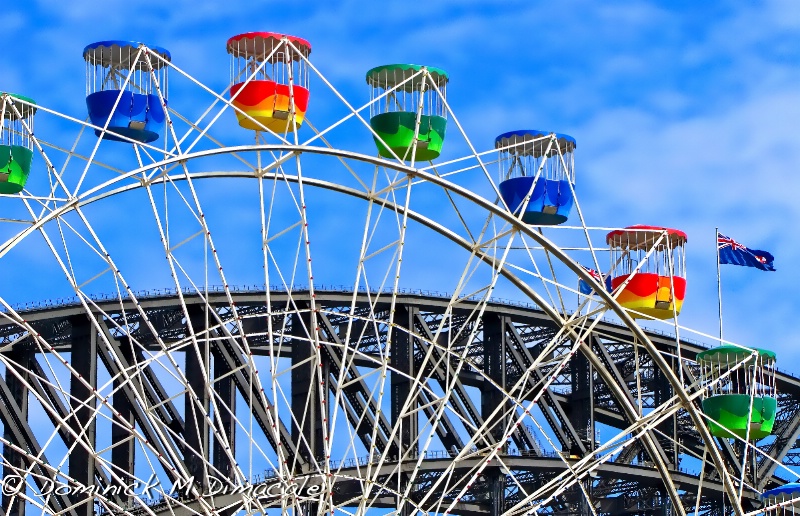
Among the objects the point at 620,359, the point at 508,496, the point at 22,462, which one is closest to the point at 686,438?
the point at 620,359

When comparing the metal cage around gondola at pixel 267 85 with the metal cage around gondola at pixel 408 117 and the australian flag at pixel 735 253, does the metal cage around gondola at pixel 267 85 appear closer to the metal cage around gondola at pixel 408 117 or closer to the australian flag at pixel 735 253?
the metal cage around gondola at pixel 408 117

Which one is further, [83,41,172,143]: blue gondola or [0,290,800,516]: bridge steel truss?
[0,290,800,516]: bridge steel truss

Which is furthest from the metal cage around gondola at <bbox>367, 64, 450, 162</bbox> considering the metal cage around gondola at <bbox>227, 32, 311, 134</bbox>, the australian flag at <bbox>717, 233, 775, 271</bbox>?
the australian flag at <bbox>717, 233, 775, 271</bbox>

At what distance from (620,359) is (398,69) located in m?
55.5

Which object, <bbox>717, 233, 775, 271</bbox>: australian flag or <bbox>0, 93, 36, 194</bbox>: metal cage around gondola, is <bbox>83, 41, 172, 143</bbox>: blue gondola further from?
<bbox>717, 233, 775, 271</bbox>: australian flag

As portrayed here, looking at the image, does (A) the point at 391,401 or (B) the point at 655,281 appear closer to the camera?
(B) the point at 655,281

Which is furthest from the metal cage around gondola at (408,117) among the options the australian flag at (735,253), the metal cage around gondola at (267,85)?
the australian flag at (735,253)

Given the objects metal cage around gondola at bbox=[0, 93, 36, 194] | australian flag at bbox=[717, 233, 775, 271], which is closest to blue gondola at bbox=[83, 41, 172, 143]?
metal cage around gondola at bbox=[0, 93, 36, 194]

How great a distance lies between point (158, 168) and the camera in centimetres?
3988

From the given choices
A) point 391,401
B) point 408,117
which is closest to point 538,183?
point 408,117

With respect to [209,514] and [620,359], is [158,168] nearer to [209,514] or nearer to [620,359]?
[209,514]

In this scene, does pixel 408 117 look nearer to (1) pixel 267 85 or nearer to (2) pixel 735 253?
(1) pixel 267 85

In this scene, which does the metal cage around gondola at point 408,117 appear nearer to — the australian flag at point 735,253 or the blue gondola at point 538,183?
the blue gondola at point 538,183

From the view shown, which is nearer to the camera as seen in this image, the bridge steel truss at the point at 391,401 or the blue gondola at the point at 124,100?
the blue gondola at the point at 124,100
